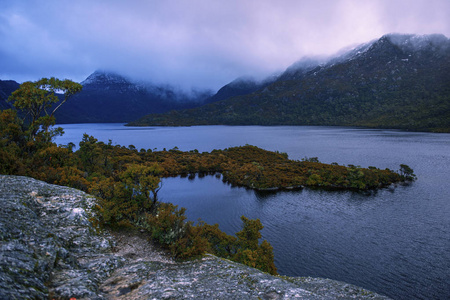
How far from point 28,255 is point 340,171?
9646 centimetres

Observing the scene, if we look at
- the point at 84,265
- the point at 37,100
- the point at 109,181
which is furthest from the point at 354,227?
the point at 37,100

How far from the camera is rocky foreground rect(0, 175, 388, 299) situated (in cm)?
914

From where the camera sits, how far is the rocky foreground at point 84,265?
9.14m

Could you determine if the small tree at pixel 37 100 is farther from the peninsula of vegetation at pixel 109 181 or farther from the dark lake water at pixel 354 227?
the dark lake water at pixel 354 227

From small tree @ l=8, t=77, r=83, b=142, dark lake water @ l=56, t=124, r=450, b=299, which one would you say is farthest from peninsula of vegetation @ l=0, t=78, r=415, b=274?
dark lake water @ l=56, t=124, r=450, b=299

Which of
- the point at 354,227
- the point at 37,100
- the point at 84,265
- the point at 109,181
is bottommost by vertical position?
the point at 354,227

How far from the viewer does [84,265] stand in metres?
11.9

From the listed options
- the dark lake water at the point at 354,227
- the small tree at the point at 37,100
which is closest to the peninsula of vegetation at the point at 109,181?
the small tree at the point at 37,100

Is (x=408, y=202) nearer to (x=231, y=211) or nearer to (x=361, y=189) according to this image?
(x=361, y=189)

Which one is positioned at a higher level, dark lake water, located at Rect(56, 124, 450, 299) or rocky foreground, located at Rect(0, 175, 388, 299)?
rocky foreground, located at Rect(0, 175, 388, 299)

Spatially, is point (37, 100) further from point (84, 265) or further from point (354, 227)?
point (354, 227)

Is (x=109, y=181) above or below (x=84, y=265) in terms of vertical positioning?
above

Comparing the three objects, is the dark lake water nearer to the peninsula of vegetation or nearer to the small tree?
the peninsula of vegetation

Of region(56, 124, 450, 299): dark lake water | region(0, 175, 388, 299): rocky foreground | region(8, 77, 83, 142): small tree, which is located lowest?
region(56, 124, 450, 299): dark lake water
